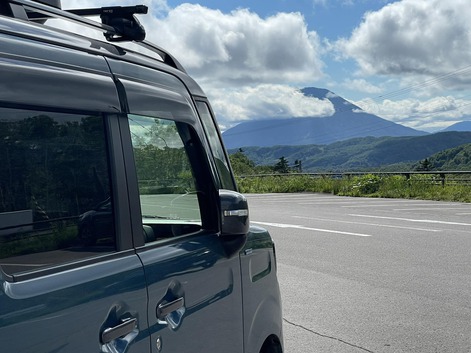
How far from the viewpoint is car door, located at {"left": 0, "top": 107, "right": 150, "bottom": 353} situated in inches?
61.3

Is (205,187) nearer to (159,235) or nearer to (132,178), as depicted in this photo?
(159,235)

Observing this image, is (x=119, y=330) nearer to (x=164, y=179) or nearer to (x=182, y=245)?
(x=182, y=245)

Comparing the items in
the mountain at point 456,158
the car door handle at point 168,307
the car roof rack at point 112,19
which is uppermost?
the car roof rack at point 112,19

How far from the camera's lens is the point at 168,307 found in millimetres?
2094

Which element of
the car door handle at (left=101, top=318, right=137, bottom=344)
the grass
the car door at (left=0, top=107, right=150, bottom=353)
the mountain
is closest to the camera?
the car door at (left=0, top=107, right=150, bottom=353)

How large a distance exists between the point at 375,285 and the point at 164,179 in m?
5.79

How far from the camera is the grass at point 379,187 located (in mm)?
23875

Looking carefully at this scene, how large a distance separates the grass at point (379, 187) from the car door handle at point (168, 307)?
22168 mm

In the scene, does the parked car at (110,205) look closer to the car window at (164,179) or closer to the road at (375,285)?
the car window at (164,179)

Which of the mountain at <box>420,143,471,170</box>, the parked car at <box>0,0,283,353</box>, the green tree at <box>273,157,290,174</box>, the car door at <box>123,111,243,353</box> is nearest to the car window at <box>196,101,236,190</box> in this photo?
the parked car at <box>0,0,283,353</box>

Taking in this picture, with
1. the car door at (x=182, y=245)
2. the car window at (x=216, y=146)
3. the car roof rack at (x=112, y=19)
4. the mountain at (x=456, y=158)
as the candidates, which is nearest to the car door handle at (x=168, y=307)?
the car door at (x=182, y=245)

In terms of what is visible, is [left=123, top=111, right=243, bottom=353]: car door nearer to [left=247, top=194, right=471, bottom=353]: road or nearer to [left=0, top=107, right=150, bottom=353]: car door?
[left=0, top=107, right=150, bottom=353]: car door

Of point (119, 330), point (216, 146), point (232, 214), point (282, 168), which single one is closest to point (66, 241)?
point (119, 330)

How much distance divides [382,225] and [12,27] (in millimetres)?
13204
